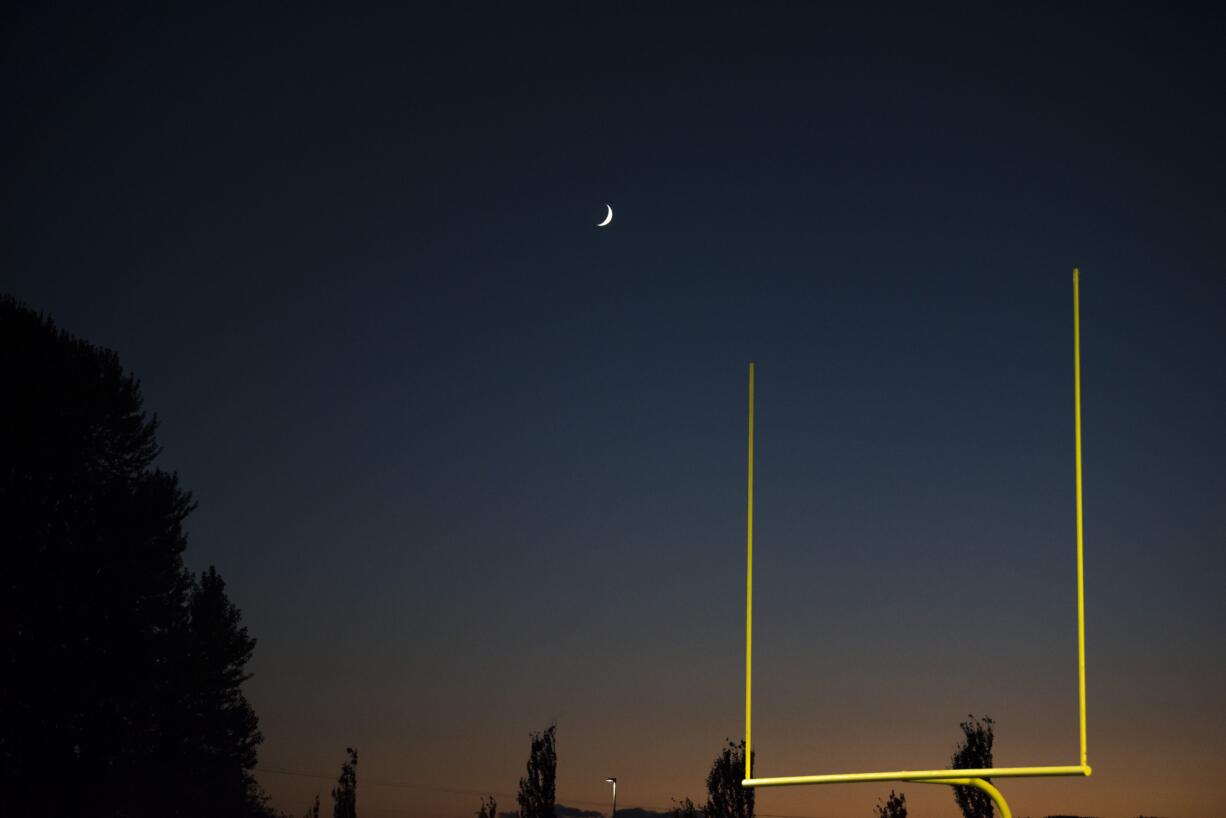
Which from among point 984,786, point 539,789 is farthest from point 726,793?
point 984,786

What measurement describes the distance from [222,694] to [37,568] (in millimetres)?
11881

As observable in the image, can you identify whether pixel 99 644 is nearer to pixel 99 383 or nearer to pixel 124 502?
pixel 124 502

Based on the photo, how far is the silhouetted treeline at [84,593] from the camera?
20.8 metres

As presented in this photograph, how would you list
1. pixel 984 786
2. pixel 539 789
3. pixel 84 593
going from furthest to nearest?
pixel 539 789 → pixel 84 593 → pixel 984 786

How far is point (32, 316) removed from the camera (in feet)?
70.4

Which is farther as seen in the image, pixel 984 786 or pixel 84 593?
pixel 84 593

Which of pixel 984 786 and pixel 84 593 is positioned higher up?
pixel 84 593

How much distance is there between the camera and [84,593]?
71.4 feet

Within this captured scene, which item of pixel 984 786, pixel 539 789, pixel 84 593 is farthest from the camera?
pixel 539 789

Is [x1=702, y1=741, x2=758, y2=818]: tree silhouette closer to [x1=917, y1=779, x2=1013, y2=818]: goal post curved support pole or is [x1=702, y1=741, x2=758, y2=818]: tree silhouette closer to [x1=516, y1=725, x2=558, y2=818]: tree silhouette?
[x1=516, y1=725, x2=558, y2=818]: tree silhouette

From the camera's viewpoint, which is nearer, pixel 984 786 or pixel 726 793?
pixel 984 786

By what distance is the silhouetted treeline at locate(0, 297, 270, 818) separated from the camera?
68.3 ft

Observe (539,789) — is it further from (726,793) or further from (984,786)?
(984,786)

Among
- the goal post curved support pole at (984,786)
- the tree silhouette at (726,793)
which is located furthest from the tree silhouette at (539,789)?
the goal post curved support pole at (984,786)
